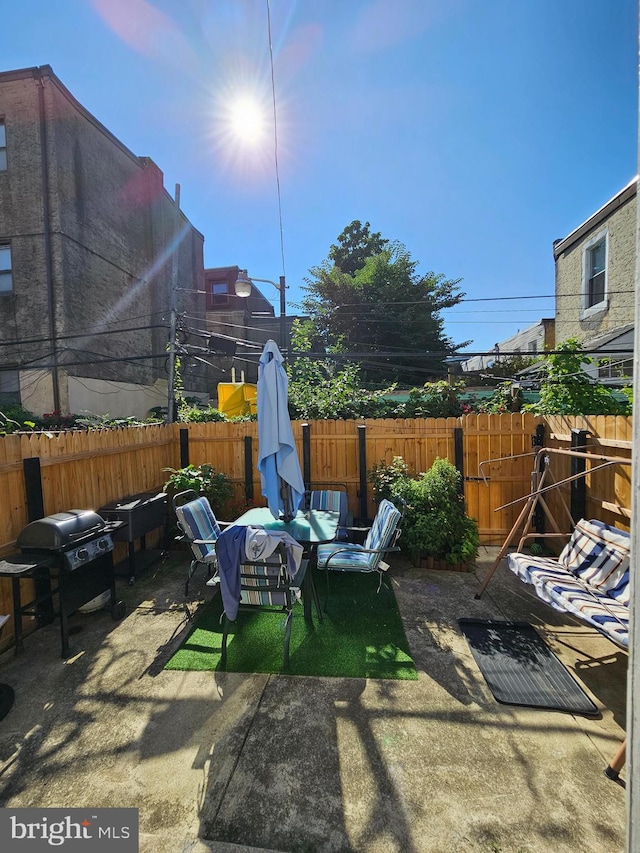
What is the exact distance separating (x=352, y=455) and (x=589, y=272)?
9.51 meters

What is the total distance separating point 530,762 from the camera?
2037 millimetres

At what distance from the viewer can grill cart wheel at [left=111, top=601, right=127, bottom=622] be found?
3629mm

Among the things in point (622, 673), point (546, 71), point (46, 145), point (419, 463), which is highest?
point (46, 145)

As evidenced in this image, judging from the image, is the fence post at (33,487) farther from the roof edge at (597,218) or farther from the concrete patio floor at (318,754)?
the roof edge at (597,218)

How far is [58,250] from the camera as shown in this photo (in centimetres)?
1069

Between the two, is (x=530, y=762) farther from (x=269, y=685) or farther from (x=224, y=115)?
(x=224, y=115)

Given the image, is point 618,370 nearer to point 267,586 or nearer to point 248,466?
point 248,466

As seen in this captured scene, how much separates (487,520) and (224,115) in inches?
275

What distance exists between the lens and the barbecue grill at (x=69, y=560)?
306 centimetres

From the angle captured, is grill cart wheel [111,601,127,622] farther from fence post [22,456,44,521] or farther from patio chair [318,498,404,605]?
patio chair [318,498,404,605]

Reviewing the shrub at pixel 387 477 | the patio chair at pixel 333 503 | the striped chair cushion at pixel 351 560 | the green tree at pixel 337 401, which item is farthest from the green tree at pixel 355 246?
the striped chair cushion at pixel 351 560

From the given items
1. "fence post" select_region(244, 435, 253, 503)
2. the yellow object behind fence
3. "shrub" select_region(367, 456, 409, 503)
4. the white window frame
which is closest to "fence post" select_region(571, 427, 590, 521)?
"shrub" select_region(367, 456, 409, 503)

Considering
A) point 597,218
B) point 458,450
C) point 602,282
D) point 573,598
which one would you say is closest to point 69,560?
point 573,598

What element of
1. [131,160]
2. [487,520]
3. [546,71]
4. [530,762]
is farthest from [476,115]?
[131,160]
